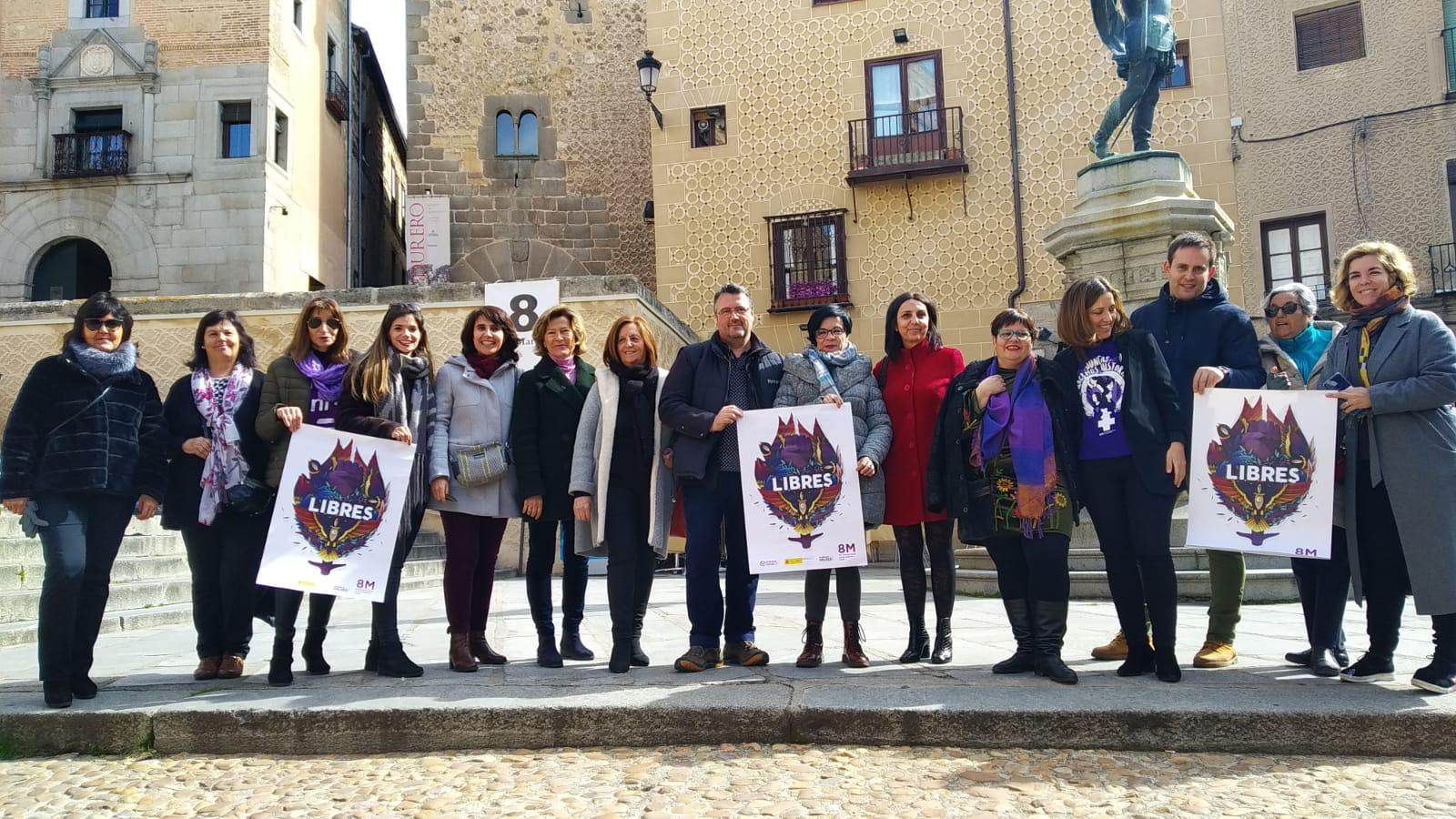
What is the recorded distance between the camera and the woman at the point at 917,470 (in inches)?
191

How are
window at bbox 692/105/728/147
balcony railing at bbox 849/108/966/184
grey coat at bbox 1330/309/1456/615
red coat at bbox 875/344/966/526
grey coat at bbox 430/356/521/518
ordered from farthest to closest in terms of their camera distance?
1. window at bbox 692/105/728/147
2. balcony railing at bbox 849/108/966/184
3. grey coat at bbox 430/356/521/518
4. red coat at bbox 875/344/966/526
5. grey coat at bbox 1330/309/1456/615

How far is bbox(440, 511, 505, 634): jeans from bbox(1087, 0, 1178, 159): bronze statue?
5934mm

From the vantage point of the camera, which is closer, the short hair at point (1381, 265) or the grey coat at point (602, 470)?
the short hair at point (1381, 265)

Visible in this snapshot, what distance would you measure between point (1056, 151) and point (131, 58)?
1773 cm

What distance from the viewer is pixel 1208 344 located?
4.62 meters

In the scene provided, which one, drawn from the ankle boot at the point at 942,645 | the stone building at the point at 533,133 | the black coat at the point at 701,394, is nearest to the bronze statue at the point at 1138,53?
the black coat at the point at 701,394

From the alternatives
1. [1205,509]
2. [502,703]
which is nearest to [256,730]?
[502,703]

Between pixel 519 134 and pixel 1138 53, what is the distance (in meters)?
15.6

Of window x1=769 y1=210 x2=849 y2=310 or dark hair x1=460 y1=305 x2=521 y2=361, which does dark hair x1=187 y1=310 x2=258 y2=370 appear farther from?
window x1=769 y1=210 x2=849 y2=310

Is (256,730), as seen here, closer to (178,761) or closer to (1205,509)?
(178,761)

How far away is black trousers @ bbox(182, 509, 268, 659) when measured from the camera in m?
4.84

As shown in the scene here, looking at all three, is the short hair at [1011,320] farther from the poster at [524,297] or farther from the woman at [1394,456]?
the poster at [524,297]

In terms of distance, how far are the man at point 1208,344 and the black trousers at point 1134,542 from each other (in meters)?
0.35

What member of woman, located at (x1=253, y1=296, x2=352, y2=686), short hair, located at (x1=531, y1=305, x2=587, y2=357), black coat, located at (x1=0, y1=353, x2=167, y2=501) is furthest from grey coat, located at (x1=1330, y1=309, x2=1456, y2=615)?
black coat, located at (x1=0, y1=353, x2=167, y2=501)
